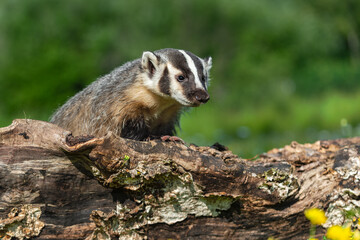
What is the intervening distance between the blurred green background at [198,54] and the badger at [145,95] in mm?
9299

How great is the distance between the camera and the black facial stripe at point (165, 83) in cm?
471

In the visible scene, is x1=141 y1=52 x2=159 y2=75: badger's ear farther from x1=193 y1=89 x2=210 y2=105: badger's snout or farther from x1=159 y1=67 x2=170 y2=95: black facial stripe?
x1=193 y1=89 x2=210 y2=105: badger's snout

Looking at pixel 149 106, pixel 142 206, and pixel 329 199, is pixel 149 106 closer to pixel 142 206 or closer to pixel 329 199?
pixel 142 206

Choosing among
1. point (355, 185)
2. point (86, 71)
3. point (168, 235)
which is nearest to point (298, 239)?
point (355, 185)

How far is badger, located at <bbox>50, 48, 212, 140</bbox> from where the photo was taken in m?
4.66

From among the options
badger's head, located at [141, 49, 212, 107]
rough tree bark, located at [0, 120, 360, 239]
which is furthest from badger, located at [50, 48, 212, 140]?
rough tree bark, located at [0, 120, 360, 239]

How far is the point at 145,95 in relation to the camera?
15.8ft

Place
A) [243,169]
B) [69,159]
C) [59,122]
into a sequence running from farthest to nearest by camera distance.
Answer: [59,122]
[243,169]
[69,159]

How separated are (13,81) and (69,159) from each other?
14.6m

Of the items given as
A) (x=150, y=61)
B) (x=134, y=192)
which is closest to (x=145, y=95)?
(x=150, y=61)

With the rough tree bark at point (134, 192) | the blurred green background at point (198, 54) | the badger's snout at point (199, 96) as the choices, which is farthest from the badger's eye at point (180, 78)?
the blurred green background at point (198, 54)

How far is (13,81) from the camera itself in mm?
17234

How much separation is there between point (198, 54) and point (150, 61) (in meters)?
14.4

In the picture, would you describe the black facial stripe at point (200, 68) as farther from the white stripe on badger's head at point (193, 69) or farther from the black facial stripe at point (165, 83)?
the black facial stripe at point (165, 83)
